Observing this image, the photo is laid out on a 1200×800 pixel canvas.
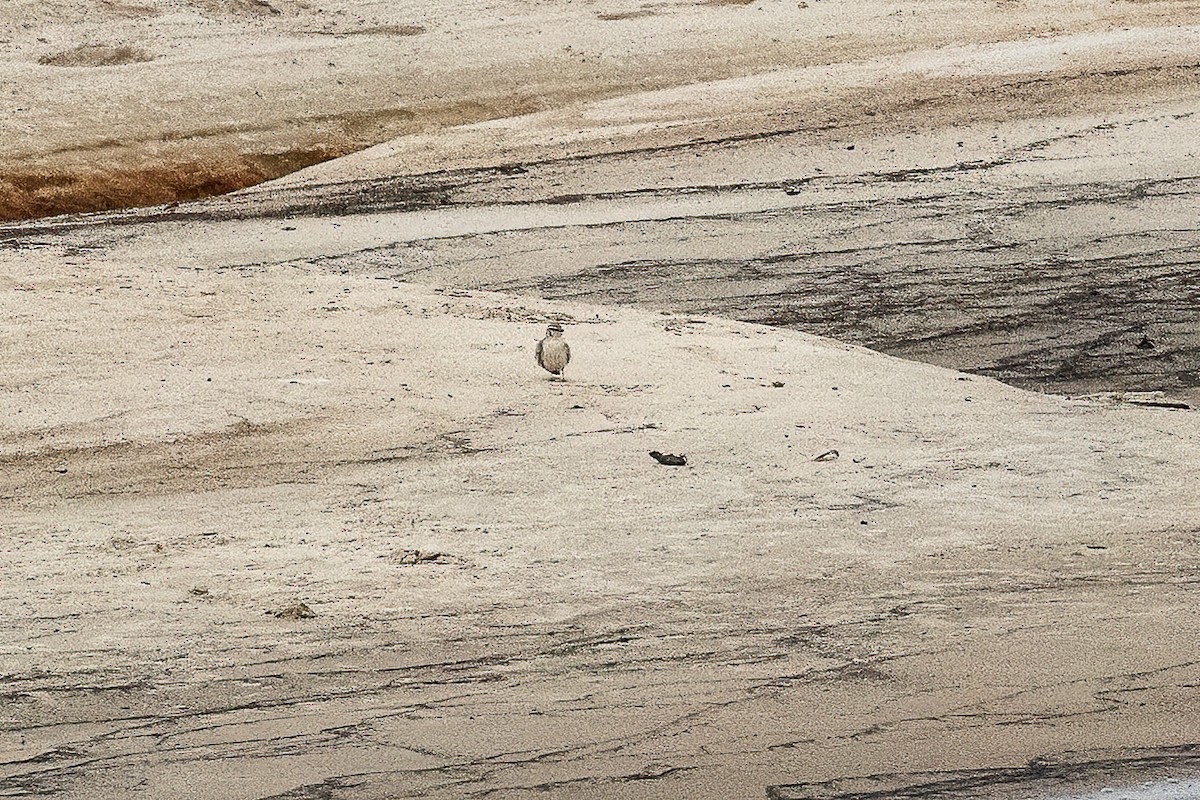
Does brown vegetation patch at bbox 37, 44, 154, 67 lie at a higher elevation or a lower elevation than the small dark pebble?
higher

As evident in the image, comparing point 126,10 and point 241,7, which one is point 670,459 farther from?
point 126,10

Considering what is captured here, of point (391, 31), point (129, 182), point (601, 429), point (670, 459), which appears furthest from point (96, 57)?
point (670, 459)

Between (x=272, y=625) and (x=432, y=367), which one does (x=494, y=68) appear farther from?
(x=272, y=625)

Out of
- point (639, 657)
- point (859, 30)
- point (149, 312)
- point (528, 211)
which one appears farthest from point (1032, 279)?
point (639, 657)

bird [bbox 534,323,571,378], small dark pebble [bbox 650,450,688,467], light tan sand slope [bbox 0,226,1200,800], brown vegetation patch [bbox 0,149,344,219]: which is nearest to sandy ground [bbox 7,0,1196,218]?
brown vegetation patch [bbox 0,149,344,219]

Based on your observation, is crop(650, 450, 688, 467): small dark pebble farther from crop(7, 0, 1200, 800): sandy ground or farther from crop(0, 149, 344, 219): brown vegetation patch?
crop(0, 149, 344, 219): brown vegetation patch

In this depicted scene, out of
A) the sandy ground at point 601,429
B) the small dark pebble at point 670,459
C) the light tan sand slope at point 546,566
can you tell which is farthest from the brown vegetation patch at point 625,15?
the small dark pebble at point 670,459
